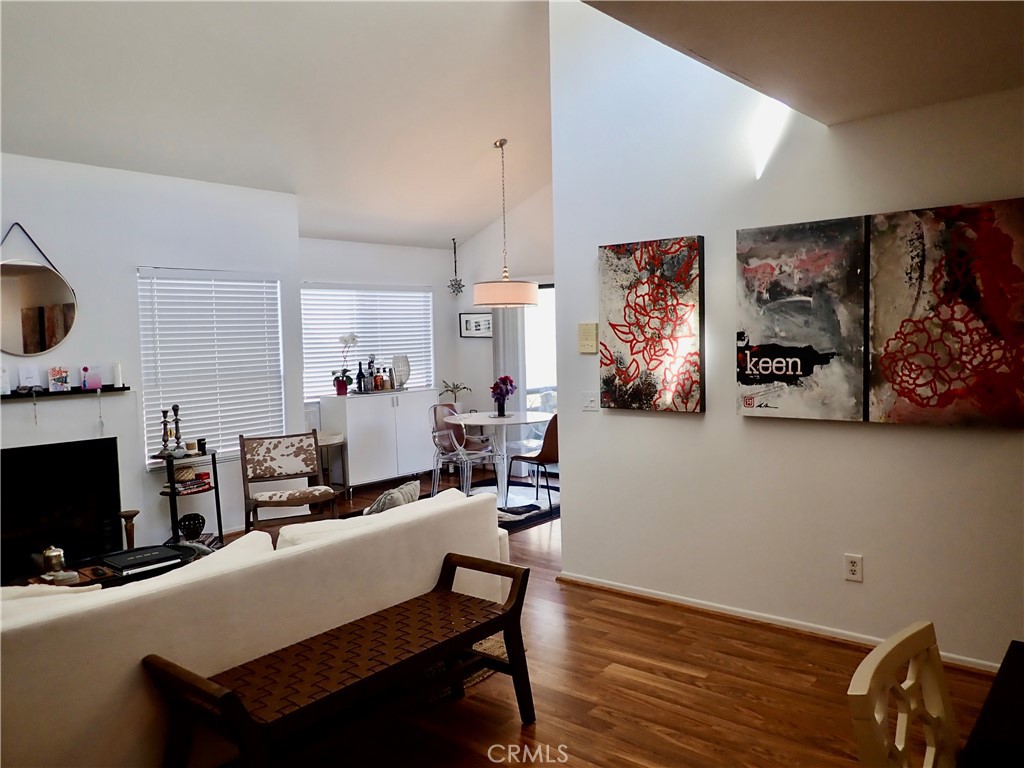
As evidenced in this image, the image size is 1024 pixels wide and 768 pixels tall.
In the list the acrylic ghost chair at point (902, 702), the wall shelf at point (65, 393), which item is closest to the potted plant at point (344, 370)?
the wall shelf at point (65, 393)

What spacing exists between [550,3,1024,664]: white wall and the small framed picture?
386 cm

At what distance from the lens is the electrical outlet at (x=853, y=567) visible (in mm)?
3281

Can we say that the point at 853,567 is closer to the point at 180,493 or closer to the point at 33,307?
the point at 180,493

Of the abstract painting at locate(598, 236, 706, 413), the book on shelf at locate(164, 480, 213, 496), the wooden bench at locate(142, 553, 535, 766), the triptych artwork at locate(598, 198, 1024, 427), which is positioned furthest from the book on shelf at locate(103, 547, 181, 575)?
the triptych artwork at locate(598, 198, 1024, 427)

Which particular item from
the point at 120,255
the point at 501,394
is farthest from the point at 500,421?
the point at 120,255

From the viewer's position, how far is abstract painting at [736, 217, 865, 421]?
3.20 meters

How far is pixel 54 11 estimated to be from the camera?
346 cm

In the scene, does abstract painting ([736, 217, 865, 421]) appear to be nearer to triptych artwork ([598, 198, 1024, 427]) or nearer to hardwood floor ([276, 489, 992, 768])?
triptych artwork ([598, 198, 1024, 427])

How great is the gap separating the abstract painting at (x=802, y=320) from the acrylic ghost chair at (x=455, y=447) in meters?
3.27

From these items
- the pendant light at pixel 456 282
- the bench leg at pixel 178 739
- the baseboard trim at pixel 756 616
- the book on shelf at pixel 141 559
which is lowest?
the baseboard trim at pixel 756 616

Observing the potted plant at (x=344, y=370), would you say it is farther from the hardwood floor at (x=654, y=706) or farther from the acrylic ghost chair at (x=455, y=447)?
the hardwood floor at (x=654, y=706)

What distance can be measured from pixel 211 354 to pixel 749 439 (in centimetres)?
398

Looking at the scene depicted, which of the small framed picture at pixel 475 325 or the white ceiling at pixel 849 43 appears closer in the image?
the white ceiling at pixel 849 43

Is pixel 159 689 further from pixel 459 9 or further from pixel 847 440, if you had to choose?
pixel 459 9
